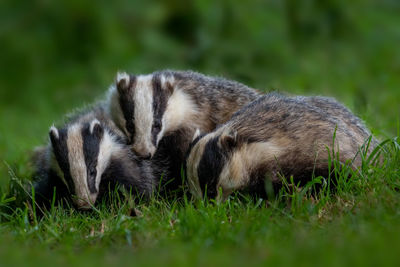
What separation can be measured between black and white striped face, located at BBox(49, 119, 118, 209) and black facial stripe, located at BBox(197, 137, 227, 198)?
853mm

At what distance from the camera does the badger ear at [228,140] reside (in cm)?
439

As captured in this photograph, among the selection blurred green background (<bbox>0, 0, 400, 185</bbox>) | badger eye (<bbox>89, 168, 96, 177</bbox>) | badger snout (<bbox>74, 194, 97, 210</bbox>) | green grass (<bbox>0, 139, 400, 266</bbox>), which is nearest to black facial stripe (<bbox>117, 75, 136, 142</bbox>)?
badger eye (<bbox>89, 168, 96, 177</bbox>)

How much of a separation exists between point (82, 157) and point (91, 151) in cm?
12

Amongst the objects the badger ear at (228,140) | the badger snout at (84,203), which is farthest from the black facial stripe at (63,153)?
the badger ear at (228,140)

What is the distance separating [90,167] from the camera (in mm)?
4598

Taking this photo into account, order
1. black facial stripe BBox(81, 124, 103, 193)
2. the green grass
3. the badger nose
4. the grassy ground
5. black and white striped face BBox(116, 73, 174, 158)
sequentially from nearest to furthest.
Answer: the green grass < black facial stripe BBox(81, 124, 103, 193) < the badger nose < black and white striped face BBox(116, 73, 174, 158) < the grassy ground

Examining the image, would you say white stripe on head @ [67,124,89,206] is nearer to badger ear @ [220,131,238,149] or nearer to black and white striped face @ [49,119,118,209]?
black and white striped face @ [49,119,118,209]

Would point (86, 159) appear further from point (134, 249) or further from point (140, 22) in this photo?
point (140, 22)

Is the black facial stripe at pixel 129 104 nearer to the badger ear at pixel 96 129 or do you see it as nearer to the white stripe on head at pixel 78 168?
the badger ear at pixel 96 129

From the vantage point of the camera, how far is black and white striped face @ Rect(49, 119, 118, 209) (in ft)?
14.7

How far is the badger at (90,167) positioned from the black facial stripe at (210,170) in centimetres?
77

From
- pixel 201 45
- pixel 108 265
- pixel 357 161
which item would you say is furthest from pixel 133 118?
pixel 201 45

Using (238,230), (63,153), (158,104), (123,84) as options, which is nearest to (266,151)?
(238,230)

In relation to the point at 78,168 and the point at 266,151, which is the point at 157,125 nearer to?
the point at 78,168
